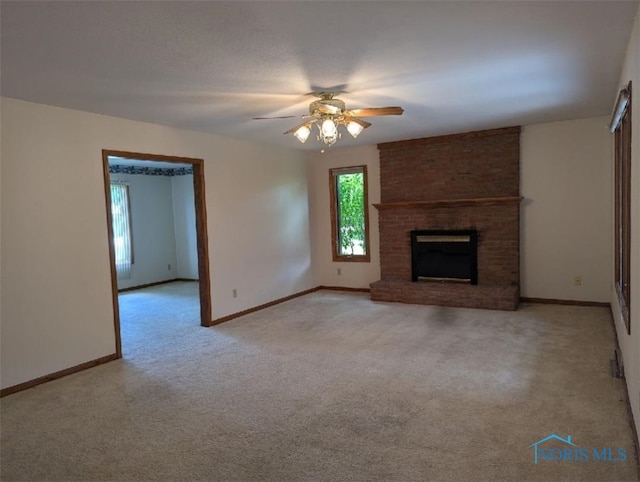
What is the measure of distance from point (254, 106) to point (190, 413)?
261 cm

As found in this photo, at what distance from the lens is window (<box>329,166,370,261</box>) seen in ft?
22.8

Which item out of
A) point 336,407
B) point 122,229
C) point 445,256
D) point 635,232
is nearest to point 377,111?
point 635,232

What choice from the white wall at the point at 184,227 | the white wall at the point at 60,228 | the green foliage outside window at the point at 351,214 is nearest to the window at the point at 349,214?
the green foliage outside window at the point at 351,214

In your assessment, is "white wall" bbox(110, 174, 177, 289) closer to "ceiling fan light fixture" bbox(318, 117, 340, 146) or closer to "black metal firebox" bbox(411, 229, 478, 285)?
"black metal firebox" bbox(411, 229, 478, 285)

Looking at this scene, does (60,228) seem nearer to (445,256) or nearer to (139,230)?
(445,256)

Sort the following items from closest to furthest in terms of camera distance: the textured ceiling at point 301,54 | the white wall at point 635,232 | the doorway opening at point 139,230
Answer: the textured ceiling at point 301,54 → the white wall at point 635,232 → the doorway opening at point 139,230

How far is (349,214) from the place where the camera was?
7.13m

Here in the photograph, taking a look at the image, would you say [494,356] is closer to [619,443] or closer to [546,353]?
[546,353]

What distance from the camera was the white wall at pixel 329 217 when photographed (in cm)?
681

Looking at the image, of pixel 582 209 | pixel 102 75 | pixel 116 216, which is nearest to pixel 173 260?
pixel 116 216

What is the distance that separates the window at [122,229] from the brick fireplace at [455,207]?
4878 millimetres

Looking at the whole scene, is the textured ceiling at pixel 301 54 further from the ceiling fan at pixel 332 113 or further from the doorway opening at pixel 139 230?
the doorway opening at pixel 139 230

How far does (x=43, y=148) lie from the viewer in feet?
12.0

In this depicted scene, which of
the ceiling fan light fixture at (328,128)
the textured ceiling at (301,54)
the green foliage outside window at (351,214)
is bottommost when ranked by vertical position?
the green foliage outside window at (351,214)
